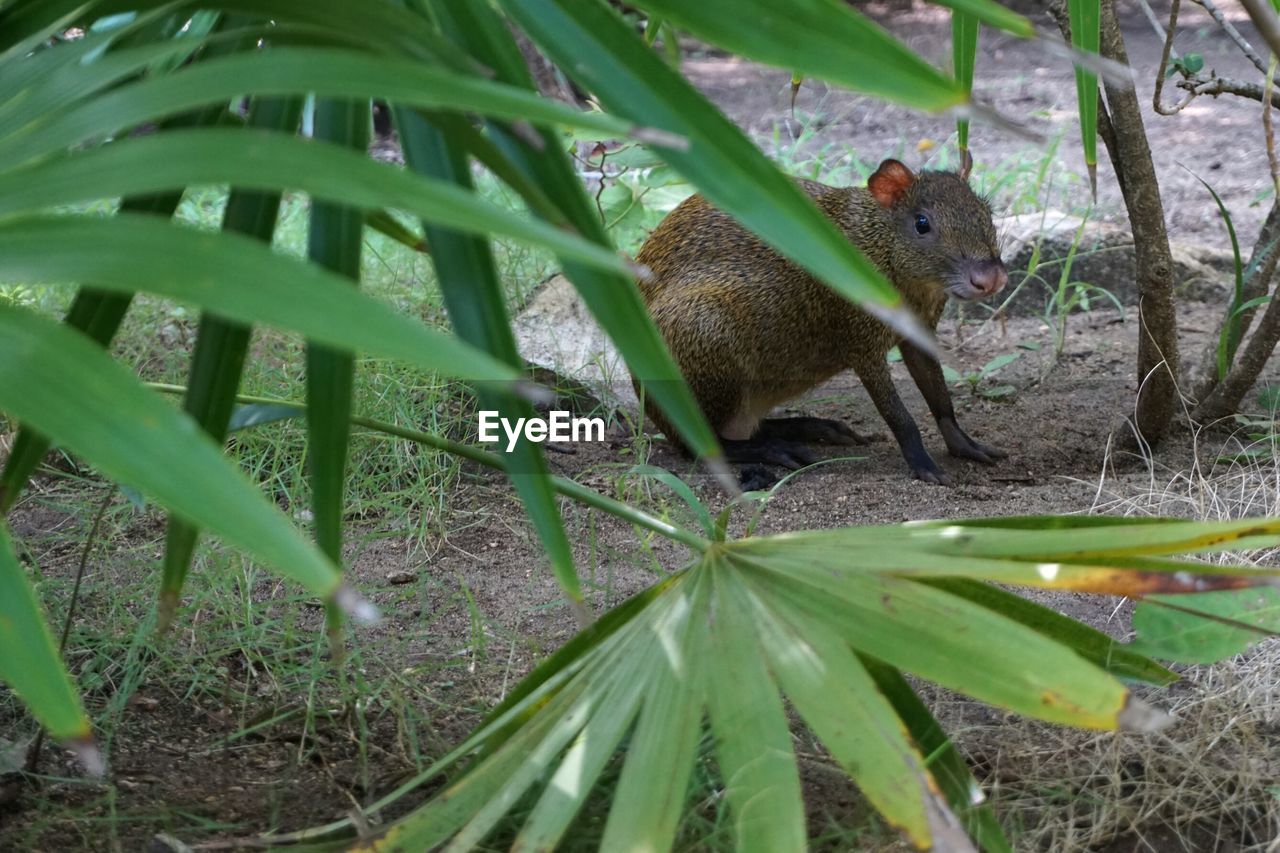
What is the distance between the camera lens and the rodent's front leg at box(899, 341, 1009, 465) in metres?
3.63

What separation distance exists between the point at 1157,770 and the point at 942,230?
212 cm

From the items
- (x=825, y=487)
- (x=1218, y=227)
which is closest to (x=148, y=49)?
Result: (x=825, y=487)

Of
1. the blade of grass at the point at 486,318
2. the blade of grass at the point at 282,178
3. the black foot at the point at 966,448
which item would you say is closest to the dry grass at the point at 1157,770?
the blade of grass at the point at 486,318

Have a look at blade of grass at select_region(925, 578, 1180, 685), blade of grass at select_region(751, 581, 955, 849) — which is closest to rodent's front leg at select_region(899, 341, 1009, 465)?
blade of grass at select_region(925, 578, 1180, 685)

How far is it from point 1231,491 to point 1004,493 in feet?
2.06

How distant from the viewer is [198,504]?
830 millimetres

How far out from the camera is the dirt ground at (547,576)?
1.91 metres

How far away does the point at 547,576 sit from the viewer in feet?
9.55

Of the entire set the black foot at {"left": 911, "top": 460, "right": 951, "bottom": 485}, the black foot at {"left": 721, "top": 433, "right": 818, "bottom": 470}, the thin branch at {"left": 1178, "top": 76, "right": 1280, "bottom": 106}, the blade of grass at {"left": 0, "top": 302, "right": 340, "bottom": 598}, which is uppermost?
the thin branch at {"left": 1178, "top": 76, "right": 1280, "bottom": 106}

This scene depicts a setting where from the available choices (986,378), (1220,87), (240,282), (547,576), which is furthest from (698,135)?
(986,378)

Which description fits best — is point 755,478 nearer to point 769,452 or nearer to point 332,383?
point 769,452

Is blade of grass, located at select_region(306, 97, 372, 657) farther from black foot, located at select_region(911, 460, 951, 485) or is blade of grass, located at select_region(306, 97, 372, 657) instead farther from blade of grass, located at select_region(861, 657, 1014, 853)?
black foot, located at select_region(911, 460, 951, 485)

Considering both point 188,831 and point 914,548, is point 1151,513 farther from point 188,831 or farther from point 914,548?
point 188,831

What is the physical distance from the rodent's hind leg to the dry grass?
1.85 meters
